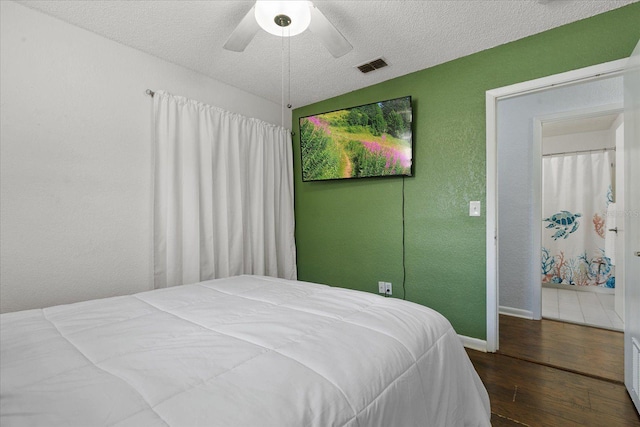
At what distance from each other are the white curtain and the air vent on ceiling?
1204 mm

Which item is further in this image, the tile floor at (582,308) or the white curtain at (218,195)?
the tile floor at (582,308)

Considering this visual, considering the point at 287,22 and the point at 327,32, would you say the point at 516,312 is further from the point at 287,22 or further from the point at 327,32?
the point at 287,22

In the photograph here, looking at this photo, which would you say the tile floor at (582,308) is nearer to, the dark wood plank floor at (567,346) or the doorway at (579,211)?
the doorway at (579,211)

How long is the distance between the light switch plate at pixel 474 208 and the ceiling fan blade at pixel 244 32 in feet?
6.60

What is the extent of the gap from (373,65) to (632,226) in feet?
6.84

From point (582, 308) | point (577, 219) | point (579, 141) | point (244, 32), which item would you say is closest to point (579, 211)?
point (577, 219)

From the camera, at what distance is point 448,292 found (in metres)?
2.57

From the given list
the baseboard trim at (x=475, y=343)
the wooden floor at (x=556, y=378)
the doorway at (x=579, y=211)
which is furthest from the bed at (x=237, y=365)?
the doorway at (x=579, y=211)

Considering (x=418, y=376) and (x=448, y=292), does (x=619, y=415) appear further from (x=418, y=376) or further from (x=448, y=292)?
(x=418, y=376)

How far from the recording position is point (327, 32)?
169 centimetres

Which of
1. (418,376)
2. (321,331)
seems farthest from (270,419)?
(418,376)

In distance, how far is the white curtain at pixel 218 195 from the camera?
245cm

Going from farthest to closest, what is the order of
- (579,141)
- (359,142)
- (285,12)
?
(579,141) → (359,142) → (285,12)

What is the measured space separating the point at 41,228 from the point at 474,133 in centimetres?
316
